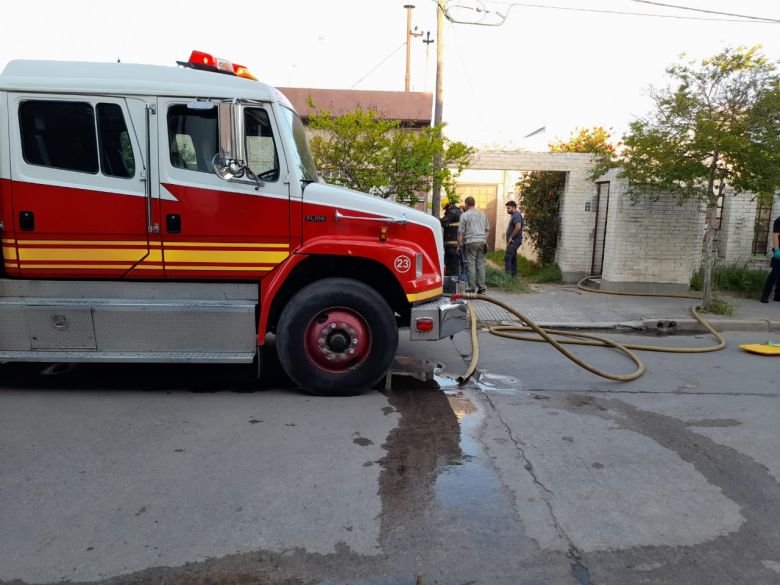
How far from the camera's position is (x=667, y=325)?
29.7ft

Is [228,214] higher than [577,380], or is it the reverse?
[228,214]

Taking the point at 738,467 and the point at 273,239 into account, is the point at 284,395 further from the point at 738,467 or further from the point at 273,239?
the point at 738,467

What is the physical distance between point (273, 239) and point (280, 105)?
125 cm

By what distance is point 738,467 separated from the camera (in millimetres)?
Answer: 4086

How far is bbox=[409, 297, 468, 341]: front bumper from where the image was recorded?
5.46 m

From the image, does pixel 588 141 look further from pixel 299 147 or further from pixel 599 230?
pixel 299 147

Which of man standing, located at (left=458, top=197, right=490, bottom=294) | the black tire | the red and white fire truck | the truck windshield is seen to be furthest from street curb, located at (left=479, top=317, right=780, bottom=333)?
the truck windshield

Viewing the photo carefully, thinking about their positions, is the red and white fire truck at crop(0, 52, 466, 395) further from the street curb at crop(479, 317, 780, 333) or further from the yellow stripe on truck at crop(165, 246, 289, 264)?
the street curb at crop(479, 317, 780, 333)

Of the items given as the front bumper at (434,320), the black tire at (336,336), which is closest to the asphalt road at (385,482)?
the black tire at (336,336)

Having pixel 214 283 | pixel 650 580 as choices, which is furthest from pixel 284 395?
pixel 650 580

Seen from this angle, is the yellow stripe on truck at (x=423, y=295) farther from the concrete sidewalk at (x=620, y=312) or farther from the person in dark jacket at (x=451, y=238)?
the person in dark jacket at (x=451, y=238)

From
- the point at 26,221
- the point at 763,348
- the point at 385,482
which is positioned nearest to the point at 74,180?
the point at 26,221

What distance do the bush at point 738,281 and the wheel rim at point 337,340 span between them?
929 centimetres

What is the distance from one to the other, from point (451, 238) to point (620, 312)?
363cm
